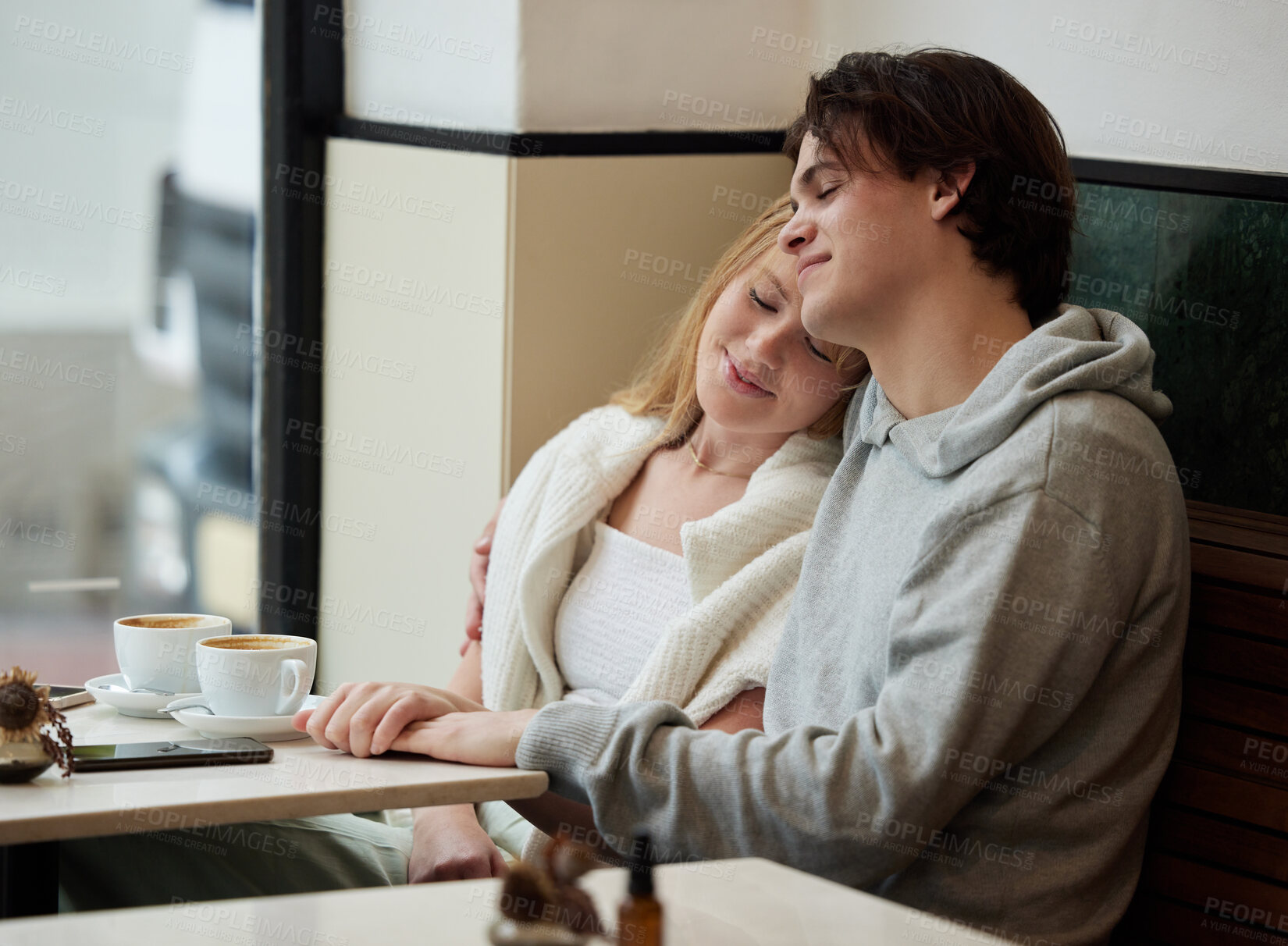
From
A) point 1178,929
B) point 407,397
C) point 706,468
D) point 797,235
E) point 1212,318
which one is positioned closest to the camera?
point 1178,929

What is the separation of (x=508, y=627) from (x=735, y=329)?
1.65ft

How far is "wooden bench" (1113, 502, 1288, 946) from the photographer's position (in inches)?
52.5

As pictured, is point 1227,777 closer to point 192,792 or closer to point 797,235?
point 797,235

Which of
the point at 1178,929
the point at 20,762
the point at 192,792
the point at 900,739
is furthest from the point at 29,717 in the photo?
the point at 1178,929

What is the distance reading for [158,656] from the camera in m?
1.40

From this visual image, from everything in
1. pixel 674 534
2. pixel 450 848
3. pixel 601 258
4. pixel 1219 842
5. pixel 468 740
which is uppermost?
pixel 601 258

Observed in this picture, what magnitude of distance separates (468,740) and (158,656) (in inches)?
13.6

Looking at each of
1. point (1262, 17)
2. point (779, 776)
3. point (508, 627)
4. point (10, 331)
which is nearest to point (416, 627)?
point (508, 627)

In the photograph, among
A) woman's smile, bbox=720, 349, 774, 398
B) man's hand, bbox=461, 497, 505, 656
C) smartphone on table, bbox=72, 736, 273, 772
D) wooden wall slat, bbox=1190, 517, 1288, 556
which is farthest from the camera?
man's hand, bbox=461, 497, 505, 656

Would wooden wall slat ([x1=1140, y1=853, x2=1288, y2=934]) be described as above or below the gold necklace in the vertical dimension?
below

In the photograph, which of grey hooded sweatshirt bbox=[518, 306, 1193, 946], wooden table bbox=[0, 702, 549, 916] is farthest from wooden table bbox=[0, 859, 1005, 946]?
grey hooded sweatshirt bbox=[518, 306, 1193, 946]

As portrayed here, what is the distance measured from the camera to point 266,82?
2.40m

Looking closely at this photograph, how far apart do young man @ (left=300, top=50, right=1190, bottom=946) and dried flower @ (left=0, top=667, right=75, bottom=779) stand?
0.75 ft

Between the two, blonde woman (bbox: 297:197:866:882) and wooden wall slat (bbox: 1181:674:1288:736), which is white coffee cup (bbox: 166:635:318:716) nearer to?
blonde woman (bbox: 297:197:866:882)
